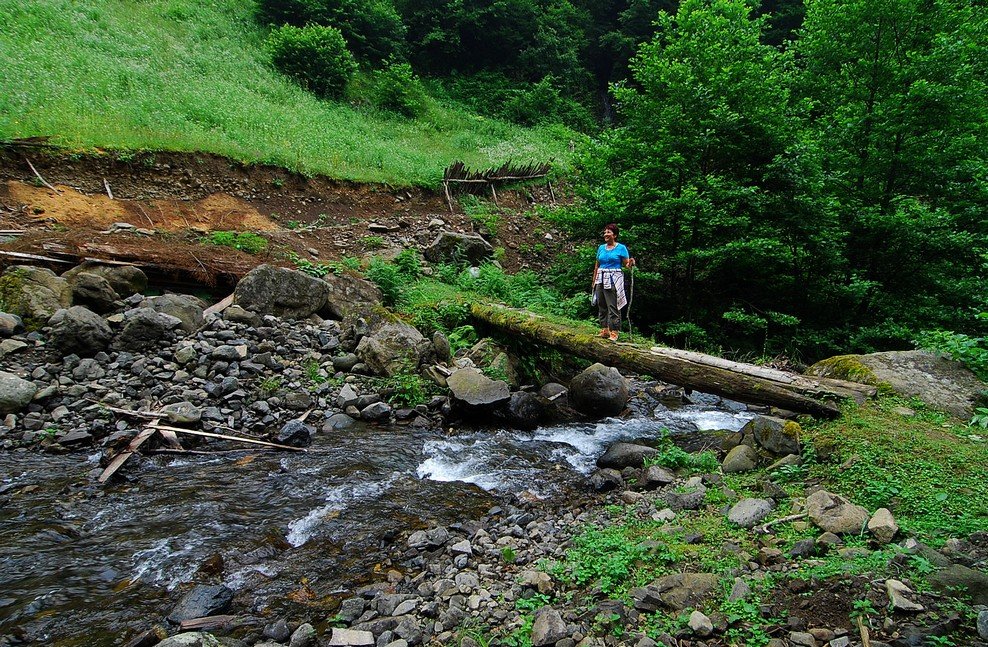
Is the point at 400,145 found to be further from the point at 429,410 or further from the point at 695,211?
the point at 429,410

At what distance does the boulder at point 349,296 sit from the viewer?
35.7 ft

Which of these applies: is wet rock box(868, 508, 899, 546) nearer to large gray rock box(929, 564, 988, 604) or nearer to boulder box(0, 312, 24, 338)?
large gray rock box(929, 564, 988, 604)

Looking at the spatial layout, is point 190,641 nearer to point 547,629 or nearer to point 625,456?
point 547,629

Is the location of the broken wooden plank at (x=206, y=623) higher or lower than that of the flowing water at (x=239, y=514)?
higher

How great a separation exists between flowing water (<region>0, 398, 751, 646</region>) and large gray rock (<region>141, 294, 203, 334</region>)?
3.20 m

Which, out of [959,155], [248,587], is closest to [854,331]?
[959,155]

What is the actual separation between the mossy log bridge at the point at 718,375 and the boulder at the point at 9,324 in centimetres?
838

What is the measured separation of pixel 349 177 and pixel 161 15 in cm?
1894

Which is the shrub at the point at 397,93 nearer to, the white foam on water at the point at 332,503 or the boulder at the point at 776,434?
the white foam on water at the point at 332,503

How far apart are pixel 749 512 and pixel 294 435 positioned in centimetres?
588

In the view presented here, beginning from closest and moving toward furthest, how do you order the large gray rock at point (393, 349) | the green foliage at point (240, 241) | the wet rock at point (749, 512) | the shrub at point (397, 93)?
the wet rock at point (749, 512) < the large gray rock at point (393, 349) < the green foliage at point (240, 241) < the shrub at point (397, 93)

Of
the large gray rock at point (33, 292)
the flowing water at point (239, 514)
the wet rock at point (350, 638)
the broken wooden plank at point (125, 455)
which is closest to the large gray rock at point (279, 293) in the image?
the large gray rock at point (33, 292)

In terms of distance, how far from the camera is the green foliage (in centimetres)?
1207

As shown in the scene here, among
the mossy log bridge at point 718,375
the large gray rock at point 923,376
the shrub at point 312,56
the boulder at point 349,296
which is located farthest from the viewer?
the shrub at point 312,56
